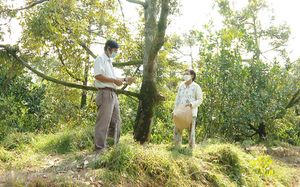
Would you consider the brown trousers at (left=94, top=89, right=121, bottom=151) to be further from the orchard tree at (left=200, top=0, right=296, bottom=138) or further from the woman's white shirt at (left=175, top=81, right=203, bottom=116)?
the orchard tree at (left=200, top=0, right=296, bottom=138)

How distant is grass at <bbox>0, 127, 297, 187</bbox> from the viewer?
3098 mm

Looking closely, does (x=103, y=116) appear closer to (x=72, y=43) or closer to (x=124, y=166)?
(x=124, y=166)

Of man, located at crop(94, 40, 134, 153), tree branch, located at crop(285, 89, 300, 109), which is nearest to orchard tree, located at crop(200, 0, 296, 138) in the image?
tree branch, located at crop(285, 89, 300, 109)

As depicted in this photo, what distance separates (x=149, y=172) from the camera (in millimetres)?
3480

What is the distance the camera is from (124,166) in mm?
3328

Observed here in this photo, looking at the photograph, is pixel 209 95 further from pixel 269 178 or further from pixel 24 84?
pixel 24 84

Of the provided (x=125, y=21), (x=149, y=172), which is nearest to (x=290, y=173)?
(x=149, y=172)

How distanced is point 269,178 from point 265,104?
4243 mm

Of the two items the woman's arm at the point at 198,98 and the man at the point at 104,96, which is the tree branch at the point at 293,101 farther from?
the man at the point at 104,96

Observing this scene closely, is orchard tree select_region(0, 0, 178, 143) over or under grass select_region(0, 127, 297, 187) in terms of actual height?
over

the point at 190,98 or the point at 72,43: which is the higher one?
the point at 72,43

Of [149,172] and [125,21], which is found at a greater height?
[125,21]

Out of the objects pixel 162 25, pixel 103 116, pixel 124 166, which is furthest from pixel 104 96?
pixel 162 25

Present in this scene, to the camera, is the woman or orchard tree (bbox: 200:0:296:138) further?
orchard tree (bbox: 200:0:296:138)
